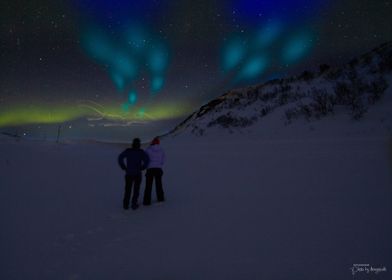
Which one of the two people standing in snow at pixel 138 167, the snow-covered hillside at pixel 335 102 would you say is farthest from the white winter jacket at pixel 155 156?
the snow-covered hillside at pixel 335 102

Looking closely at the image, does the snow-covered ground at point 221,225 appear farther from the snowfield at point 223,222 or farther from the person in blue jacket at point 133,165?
the person in blue jacket at point 133,165

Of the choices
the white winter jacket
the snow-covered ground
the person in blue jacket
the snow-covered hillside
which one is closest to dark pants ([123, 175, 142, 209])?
the person in blue jacket

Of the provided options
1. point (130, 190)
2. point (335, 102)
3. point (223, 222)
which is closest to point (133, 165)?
point (130, 190)

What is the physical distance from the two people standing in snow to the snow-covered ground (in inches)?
13.1

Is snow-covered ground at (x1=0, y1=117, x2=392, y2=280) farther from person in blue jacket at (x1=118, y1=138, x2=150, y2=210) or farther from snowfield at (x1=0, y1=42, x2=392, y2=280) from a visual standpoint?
person in blue jacket at (x1=118, y1=138, x2=150, y2=210)

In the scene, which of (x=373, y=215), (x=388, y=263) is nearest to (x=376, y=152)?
(x=373, y=215)

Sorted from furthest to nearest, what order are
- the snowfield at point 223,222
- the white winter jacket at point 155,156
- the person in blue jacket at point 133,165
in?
the white winter jacket at point 155,156 < the person in blue jacket at point 133,165 < the snowfield at point 223,222

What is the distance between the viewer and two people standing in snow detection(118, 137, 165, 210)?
5.90m

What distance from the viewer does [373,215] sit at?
155 inches

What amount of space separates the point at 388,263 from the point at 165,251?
2452 millimetres

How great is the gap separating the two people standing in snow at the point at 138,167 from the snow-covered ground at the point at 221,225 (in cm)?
33

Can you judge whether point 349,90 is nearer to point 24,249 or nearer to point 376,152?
point 376,152

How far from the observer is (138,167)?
6.03m

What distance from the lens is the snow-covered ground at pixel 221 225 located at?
2996 millimetres
